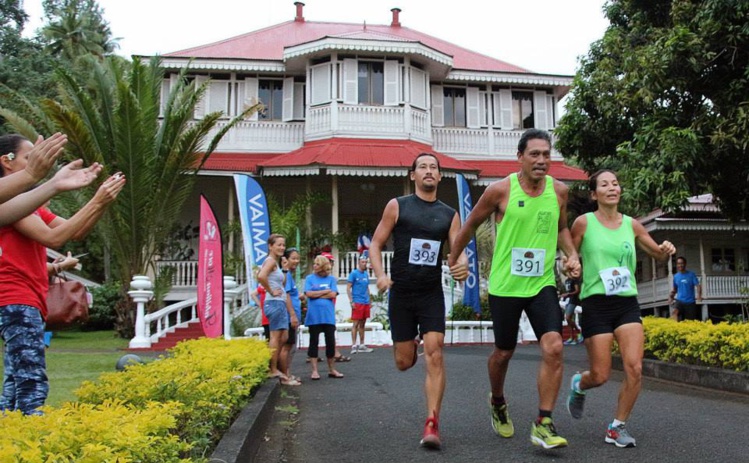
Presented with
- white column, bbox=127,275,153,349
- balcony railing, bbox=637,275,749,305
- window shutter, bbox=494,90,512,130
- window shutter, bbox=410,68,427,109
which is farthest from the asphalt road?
window shutter, bbox=494,90,512,130

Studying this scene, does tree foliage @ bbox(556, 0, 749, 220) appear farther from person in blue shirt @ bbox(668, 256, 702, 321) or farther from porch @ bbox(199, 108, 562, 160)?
porch @ bbox(199, 108, 562, 160)

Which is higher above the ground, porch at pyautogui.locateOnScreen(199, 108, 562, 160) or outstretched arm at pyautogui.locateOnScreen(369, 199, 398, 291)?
porch at pyautogui.locateOnScreen(199, 108, 562, 160)

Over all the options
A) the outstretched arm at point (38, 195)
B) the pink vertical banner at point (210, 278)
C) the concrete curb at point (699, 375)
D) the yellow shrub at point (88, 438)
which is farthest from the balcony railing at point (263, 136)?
the yellow shrub at point (88, 438)

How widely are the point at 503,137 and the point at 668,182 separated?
15.6m

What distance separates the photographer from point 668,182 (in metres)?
11.5

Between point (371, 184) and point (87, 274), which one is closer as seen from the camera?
point (371, 184)

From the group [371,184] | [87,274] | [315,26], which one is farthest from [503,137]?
[87,274]

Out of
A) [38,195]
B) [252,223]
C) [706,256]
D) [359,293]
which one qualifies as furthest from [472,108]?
[38,195]

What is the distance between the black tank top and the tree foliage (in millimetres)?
6935

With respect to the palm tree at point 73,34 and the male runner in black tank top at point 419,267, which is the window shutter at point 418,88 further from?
the palm tree at point 73,34

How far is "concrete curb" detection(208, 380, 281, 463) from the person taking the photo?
422 cm

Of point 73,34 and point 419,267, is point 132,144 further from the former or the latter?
point 73,34

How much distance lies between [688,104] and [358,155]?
37.6 feet

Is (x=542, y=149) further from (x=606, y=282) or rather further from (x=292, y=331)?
(x=292, y=331)
